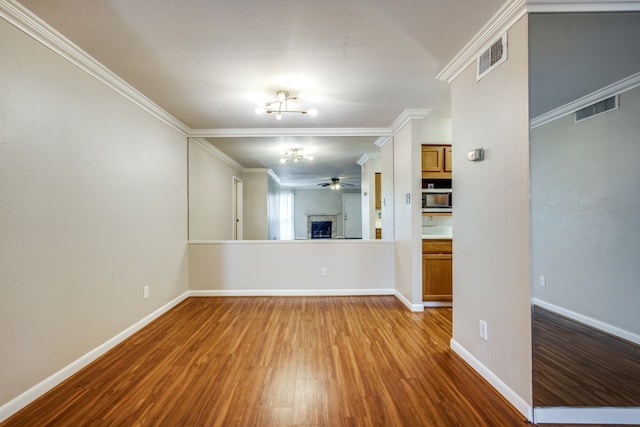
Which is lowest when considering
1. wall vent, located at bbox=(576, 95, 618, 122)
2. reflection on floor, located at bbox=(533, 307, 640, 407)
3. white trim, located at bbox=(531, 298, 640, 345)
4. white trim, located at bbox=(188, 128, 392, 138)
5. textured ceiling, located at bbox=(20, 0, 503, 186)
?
reflection on floor, located at bbox=(533, 307, 640, 407)

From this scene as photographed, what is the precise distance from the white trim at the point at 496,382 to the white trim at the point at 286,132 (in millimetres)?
2948

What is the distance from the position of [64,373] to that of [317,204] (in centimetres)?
946

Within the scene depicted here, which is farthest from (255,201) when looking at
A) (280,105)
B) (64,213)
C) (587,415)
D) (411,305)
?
(587,415)

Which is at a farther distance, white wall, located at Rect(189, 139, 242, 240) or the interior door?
the interior door

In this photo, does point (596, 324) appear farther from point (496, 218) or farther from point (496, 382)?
point (496, 218)

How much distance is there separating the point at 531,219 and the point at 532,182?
21 centimetres

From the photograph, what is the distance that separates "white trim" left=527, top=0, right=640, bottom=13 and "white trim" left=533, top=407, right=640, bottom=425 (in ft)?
7.55

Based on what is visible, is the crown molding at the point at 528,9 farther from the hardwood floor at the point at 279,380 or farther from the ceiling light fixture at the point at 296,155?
the ceiling light fixture at the point at 296,155

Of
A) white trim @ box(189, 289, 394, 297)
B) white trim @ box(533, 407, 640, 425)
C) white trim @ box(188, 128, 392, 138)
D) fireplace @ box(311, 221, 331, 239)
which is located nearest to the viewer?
white trim @ box(533, 407, 640, 425)

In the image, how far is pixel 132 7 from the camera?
5.52 feet

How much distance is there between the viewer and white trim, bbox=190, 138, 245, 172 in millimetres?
4516

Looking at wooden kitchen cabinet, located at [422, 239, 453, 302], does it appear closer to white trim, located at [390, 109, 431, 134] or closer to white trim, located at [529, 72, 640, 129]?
white trim, located at [390, 109, 431, 134]

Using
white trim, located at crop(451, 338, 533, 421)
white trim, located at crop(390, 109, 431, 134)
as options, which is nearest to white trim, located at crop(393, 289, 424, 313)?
white trim, located at crop(451, 338, 533, 421)

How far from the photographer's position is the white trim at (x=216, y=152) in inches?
178
